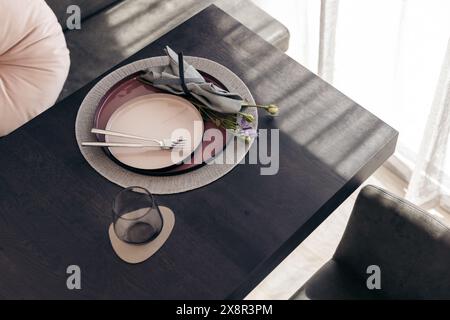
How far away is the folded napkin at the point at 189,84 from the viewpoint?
126 cm

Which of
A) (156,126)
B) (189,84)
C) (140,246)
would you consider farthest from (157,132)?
(140,246)

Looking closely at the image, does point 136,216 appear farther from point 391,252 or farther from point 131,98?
Answer: point 391,252

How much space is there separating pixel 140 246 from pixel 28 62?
0.65 m

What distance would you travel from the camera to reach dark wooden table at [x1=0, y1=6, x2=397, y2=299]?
1111 millimetres

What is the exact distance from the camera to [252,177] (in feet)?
3.94

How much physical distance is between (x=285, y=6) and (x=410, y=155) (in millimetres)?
673

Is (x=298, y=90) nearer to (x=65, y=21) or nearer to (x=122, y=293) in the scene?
(x=122, y=293)

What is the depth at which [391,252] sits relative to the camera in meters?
1.28

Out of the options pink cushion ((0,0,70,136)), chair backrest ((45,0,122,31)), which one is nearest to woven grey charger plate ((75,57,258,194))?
pink cushion ((0,0,70,136))

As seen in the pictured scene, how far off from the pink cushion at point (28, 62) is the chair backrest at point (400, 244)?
0.83 meters

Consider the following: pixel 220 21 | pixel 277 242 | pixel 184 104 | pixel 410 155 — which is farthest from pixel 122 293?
pixel 410 155

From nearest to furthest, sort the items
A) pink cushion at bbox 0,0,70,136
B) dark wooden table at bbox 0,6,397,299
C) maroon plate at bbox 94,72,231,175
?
1. dark wooden table at bbox 0,6,397,299
2. maroon plate at bbox 94,72,231,175
3. pink cushion at bbox 0,0,70,136

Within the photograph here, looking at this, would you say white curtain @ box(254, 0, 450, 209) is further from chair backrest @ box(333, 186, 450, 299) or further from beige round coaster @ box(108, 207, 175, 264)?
beige round coaster @ box(108, 207, 175, 264)

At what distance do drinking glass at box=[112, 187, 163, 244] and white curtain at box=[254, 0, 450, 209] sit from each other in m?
0.89
